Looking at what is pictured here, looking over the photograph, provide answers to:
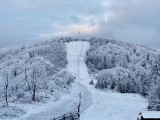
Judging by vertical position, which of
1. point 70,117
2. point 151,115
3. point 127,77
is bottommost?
point 127,77

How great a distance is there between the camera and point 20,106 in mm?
66812

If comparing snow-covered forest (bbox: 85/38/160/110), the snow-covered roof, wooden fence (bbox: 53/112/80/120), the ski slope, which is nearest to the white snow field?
the ski slope

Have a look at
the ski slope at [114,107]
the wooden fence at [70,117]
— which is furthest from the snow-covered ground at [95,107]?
the wooden fence at [70,117]

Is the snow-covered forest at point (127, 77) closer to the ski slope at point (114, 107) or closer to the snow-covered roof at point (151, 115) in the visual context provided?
the ski slope at point (114, 107)

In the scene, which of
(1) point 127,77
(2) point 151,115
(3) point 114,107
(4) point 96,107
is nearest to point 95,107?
(4) point 96,107

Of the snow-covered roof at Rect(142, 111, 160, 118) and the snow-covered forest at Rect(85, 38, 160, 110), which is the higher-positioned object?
the snow-covered roof at Rect(142, 111, 160, 118)

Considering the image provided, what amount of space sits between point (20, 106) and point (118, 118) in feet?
64.1

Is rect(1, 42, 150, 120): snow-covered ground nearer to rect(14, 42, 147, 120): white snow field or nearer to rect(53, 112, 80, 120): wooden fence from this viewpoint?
rect(14, 42, 147, 120): white snow field

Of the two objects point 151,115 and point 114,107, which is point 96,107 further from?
point 151,115

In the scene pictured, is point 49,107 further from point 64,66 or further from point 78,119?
point 64,66

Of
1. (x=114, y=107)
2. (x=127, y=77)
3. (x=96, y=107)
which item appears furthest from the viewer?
(x=127, y=77)

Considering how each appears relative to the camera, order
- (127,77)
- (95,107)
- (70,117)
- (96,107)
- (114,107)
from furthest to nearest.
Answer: (127,77), (114,107), (96,107), (95,107), (70,117)

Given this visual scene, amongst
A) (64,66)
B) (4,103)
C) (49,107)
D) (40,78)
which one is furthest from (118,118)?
(64,66)

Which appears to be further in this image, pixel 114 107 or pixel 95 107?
pixel 114 107
